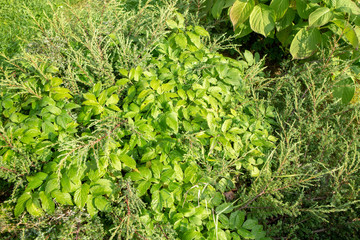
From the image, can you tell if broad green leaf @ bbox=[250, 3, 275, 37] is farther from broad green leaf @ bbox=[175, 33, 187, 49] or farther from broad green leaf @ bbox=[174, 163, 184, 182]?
broad green leaf @ bbox=[174, 163, 184, 182]

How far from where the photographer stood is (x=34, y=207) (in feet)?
5.24

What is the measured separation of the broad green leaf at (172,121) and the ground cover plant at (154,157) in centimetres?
1

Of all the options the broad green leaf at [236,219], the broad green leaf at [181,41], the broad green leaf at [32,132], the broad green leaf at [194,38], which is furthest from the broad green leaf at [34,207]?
the broad green leaf at [194,38]

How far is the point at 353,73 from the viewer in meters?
2.65

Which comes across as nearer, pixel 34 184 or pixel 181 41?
pixel 34 184

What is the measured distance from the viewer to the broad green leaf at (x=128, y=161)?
66.7 inches

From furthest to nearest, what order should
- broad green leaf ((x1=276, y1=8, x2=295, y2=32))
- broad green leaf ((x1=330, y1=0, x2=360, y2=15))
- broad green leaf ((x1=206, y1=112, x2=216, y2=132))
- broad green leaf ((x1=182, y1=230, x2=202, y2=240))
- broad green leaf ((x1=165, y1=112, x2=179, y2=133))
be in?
broad green leaf ((x1=276, y1=8, x2=295, y2=32))
broad green leaf ((x1=330, y1=0, x2=360, y2=15))
broad green leaf ((x1=206, y1=112, x2=216, y2=132))
broad green leaf ((x1=165, y1=112, x2=179, y2=133))
broad green leaf ((x1=182, y1=230, x2=202, y2=240))

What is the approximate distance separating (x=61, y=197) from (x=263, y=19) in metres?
2.26

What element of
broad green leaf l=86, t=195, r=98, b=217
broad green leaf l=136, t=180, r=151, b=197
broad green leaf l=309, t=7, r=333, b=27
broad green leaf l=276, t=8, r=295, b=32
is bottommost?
broad green leaf l=86, t=195, r=98, b=217

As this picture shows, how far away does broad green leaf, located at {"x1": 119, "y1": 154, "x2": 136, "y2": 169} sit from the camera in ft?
5.56

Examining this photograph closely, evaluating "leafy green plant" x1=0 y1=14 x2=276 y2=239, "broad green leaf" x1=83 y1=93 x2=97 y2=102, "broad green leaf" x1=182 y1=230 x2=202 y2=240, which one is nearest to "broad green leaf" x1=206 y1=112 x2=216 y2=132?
"leafy green plant" x1=0 y1=14 x2=276 y2=239

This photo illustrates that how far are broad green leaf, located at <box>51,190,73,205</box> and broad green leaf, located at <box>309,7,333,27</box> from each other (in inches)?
89.7

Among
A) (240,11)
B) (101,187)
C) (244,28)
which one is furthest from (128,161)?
(244,28)

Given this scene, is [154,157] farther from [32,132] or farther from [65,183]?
[32,132]
